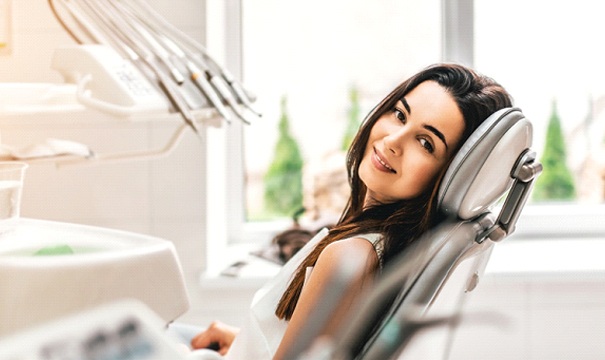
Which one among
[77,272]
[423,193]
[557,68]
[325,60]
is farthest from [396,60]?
[77,272]

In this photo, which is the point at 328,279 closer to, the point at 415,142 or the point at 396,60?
the point at 415,142

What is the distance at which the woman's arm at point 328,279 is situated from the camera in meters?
0.40

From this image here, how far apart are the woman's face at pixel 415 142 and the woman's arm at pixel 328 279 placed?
0.04m

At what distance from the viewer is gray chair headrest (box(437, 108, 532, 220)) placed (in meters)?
0.42

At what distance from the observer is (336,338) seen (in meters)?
0.39

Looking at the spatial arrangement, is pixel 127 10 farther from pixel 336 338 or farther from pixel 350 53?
pixel 350 53

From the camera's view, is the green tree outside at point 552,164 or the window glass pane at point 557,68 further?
the window glass pane at point 557,68

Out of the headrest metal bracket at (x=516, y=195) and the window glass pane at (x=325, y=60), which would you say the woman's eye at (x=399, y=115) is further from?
the window glass pane at (x=325, y=60)

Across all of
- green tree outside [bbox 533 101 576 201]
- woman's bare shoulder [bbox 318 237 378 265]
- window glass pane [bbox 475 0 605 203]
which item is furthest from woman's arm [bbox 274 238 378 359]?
window glass pane [bbox 475 0 605 203]

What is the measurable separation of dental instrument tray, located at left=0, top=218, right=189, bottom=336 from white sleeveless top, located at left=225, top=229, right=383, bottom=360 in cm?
16

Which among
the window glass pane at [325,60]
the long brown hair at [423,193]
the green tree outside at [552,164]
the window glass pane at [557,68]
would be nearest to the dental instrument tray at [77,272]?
the long brown hair at [423,193]

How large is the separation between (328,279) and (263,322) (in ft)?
0.45

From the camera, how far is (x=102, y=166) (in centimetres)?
42

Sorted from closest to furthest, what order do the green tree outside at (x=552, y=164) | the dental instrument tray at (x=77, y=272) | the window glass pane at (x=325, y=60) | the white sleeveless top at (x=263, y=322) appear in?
the dental instrument tray at (x=77, y=272), the white sleeveless top at (x=263, y=322), the window glass pane at (x=325, y=60), the green tree outside at (x=552, y=164)
